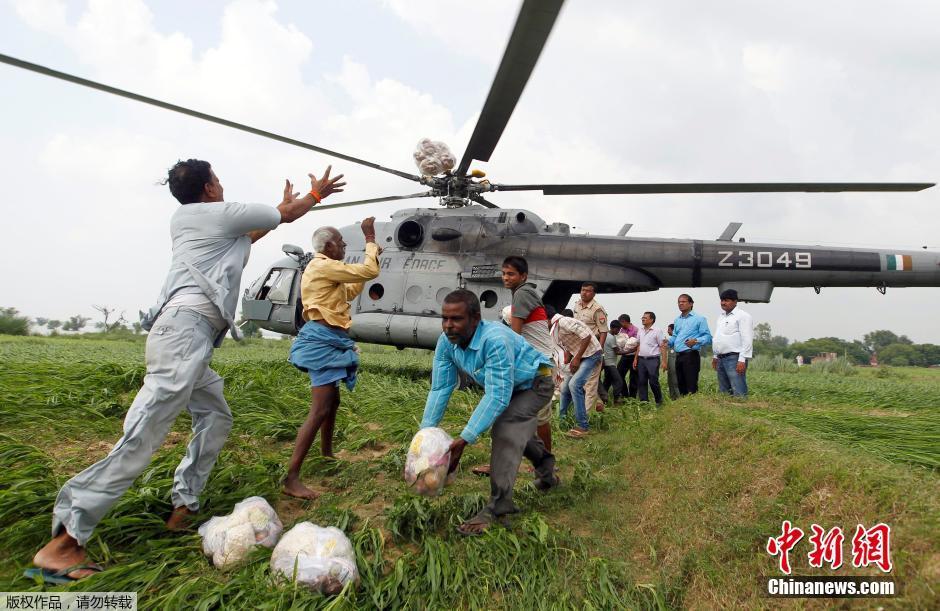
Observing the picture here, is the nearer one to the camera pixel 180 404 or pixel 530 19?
pixel 180 404

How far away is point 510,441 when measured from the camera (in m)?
3.08

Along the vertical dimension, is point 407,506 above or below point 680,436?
below

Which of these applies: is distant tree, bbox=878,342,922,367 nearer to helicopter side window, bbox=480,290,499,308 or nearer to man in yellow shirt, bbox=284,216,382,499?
helicopter side window, bbox=480,290,499,308

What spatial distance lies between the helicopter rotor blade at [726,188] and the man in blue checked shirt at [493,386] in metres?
4.84

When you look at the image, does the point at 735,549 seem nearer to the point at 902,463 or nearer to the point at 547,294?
the point at 902,463

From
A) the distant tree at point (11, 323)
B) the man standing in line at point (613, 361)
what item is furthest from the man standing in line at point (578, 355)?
the distant tree at point (11, 323)

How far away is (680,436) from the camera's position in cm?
423

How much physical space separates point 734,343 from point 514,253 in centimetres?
368

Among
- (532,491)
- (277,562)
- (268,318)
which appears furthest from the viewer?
(268,318)

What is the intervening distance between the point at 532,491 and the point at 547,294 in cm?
533

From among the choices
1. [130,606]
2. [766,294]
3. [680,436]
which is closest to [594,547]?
[680,436]

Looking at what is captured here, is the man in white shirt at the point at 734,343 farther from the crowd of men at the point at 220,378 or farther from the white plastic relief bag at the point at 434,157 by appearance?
the white plastic relief bag at the point at 434,157

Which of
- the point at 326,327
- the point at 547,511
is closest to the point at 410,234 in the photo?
the point at 326,327

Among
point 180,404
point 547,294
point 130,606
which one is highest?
point 547,294
